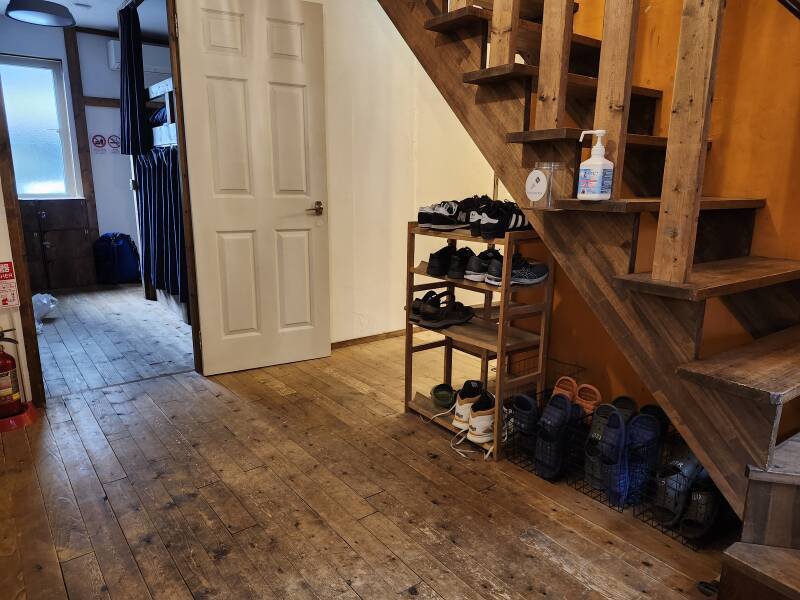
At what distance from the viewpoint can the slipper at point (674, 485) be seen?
171 centimetres

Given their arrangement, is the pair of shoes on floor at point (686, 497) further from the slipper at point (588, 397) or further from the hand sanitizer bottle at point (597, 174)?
the hand sanitizer bottle at point (597, 174)

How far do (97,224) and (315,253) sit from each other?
374 cm

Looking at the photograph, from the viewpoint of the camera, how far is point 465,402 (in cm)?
229

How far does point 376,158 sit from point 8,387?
2.35 m

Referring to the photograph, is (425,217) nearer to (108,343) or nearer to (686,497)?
(686,497)

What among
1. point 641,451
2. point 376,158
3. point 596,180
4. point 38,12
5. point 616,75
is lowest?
point 641,451

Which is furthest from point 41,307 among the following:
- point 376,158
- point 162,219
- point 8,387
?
point 376,158

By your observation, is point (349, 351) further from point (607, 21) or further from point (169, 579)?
point (607, 21)

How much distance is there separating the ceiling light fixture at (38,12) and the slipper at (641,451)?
4561mm

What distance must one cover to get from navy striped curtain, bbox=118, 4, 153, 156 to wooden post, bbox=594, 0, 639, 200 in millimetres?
3827

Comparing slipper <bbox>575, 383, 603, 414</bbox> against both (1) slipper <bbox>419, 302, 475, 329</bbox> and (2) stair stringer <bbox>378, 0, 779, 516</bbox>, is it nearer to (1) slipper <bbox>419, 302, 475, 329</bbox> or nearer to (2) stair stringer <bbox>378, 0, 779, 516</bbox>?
(1) slipper <bbox>419, 302, 475, 329</bbox>

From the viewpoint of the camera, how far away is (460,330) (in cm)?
237

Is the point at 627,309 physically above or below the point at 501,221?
below

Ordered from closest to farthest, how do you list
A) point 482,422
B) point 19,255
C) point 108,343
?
1. point 482,422
2. point 19,255
3. point 108,343
